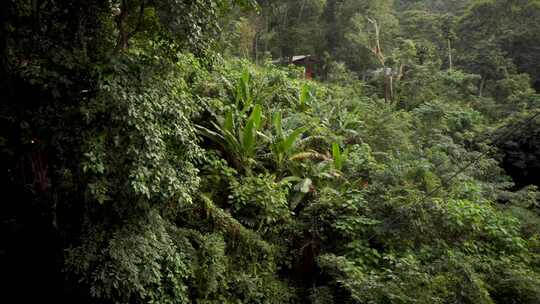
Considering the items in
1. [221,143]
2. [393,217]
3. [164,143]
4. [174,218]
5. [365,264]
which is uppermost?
[164,143]

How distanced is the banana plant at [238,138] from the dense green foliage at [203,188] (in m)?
0.03

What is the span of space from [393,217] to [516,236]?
156cm

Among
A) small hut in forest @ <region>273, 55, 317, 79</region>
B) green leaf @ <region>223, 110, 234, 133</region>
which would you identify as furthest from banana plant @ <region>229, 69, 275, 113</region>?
small hut in forest @ <region>273, 55, 317, 79</region>

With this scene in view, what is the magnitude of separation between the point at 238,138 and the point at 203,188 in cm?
101

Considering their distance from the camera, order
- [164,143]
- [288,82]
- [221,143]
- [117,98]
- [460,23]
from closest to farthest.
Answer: [117,98], [164,143], [221,143], [288,82], [460,23]

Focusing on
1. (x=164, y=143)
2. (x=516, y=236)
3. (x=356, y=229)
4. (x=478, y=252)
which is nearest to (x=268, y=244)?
(x=356, y=229)

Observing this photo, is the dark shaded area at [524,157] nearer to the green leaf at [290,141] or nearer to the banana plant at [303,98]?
the banana plant at [303,98]

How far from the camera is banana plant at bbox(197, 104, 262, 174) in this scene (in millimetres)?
5422

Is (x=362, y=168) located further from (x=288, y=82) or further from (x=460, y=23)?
(x=460, y=23)

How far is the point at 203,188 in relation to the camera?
4984 millimetres

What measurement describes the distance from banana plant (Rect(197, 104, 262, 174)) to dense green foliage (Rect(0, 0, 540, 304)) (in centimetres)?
3

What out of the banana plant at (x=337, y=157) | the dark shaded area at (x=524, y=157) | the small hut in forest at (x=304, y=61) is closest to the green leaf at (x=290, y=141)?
the banana plant at (x=337, y=157)

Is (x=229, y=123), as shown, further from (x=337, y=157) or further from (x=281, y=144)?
(x=337, y=157)

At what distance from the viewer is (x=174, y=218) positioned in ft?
14.4
